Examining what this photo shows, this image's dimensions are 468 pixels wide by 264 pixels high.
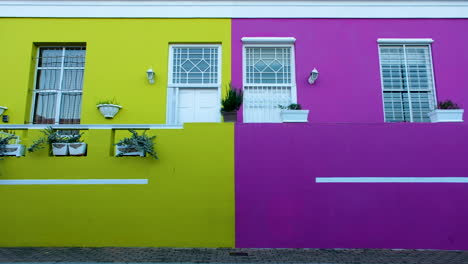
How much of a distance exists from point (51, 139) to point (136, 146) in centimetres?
162

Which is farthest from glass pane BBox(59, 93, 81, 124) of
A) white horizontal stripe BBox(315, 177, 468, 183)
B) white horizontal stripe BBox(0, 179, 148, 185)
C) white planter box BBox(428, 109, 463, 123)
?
white planter box BBox(428, 109, 463, 123)

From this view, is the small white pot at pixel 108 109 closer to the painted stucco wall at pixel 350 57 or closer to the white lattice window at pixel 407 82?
the painted stucco wall at pixel 350 57

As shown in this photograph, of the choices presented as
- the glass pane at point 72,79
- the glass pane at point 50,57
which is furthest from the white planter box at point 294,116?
the glass pane at point 50,57

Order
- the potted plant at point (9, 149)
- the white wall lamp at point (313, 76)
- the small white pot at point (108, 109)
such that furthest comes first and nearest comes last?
the white wall lamp at point (313, 76)
the small white pot at point (108, 109)
the potted plant at point (9, 149)

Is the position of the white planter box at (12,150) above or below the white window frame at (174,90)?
below

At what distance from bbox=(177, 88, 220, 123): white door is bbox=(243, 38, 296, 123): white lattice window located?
756mm

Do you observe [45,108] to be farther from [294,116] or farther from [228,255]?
[294,116]

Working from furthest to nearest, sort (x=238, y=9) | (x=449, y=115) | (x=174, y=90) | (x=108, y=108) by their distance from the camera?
(x=238, y=9), (x=174, y=90), (x=108, y=108), (x=449, y=115)

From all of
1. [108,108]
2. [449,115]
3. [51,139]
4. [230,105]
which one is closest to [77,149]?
[51,139]

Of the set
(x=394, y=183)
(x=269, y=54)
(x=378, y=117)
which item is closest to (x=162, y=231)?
(x=394, y=183)

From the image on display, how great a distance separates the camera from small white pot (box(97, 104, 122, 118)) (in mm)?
7457

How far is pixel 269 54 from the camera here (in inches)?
319

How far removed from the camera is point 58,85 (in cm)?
807

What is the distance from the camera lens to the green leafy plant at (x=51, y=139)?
6.05 metres
